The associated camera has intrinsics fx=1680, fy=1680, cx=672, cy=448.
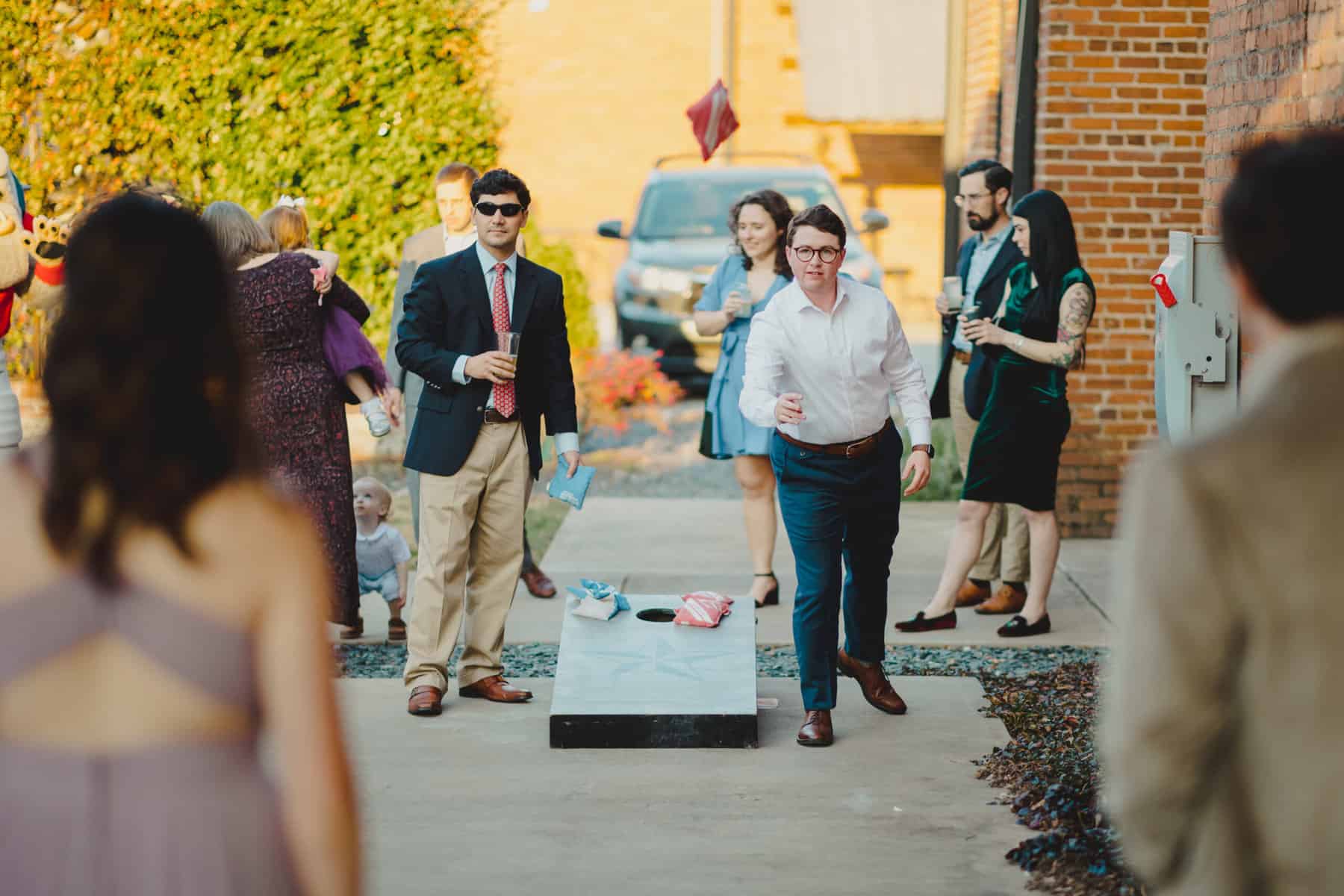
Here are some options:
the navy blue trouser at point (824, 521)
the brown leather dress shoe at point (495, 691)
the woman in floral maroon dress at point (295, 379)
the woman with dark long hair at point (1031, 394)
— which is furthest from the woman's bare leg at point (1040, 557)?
the woman in floral maroon dress at point (295, 379)

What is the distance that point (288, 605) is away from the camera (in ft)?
6.73

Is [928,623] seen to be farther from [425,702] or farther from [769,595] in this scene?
[425,702]

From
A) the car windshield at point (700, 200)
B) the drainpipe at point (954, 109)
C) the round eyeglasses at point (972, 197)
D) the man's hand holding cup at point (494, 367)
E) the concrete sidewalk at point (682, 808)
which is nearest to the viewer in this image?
the concrete sidewalk at point (682, 808)

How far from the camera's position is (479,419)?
5.89 metres

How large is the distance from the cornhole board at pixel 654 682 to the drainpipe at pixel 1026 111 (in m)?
3.96

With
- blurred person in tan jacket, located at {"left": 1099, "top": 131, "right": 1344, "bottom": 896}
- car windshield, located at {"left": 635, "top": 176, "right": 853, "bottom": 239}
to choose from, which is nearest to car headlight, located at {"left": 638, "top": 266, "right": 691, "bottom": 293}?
car windshield, located at {"left": 635, "top": 176, "right": 853, "bottom": 239}

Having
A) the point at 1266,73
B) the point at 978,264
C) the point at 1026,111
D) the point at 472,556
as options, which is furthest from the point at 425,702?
the point at 1026,111

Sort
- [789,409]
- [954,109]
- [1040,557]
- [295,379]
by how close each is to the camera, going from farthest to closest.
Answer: [954,109] → [1040,557] → [295,379] → [789,409]

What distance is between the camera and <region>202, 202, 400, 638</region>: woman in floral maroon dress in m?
5.86

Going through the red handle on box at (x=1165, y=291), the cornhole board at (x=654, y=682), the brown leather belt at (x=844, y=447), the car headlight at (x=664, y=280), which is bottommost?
the cornhole board at (x=654, y=682)

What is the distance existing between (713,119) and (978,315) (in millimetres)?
6718

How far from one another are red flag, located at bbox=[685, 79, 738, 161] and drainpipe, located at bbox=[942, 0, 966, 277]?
7.90 ft

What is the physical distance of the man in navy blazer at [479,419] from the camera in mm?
5844

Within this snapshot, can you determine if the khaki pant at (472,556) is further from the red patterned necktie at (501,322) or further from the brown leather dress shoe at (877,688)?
the brown leather dress shoe at (877,688)
